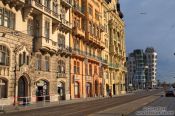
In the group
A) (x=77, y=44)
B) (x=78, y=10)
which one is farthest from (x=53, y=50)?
(x=78, y=10)

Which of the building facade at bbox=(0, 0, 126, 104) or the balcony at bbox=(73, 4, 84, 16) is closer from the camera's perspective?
the building facade at bbox=(0, 0, 126, 104)

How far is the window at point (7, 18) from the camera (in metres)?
38.2

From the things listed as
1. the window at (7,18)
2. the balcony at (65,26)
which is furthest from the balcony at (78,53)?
the window at (7,18)

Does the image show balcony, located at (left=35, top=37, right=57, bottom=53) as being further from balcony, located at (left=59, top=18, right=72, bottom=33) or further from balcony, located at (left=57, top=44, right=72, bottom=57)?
balcony, located at (left=59, top=18, right=72, bottom=33)

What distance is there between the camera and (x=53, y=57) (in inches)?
1978

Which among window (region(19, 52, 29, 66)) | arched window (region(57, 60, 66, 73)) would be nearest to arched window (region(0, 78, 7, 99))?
window (region(19, 52, 29, 66))

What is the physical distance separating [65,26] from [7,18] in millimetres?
16242

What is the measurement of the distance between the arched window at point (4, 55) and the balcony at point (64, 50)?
13685 mm

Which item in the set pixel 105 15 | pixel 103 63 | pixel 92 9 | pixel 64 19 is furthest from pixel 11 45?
pixel 105 15

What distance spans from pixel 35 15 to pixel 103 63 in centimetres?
3464

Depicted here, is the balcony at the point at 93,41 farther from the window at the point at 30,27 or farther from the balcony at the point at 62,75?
the window at the point at 30,27

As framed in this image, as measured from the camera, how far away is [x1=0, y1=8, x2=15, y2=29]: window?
38.2 meters

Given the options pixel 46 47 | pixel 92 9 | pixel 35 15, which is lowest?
pixel 46 47

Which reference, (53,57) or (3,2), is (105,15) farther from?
(3,2)
